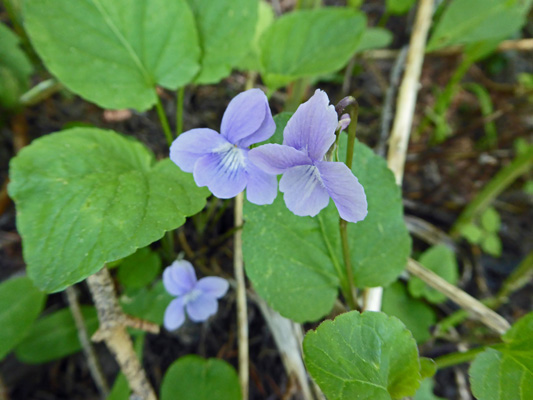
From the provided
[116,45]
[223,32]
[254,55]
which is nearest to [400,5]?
[254,55]

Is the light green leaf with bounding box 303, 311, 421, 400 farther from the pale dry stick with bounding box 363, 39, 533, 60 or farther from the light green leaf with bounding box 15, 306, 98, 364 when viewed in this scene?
the pale dry stick with bounding box 363, 39, 533, 60

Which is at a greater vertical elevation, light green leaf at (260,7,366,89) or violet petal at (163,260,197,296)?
light green leaf at (260,7,366,89)

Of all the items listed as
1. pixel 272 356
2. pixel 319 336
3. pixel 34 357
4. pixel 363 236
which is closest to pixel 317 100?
pixel 319 336

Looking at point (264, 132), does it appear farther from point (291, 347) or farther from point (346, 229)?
point (291, 347)

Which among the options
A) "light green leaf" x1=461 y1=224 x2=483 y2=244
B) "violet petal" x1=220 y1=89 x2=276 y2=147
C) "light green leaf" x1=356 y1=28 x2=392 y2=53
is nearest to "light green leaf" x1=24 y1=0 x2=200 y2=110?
"violet petal" x1=220 y1=89 x2=276 y2=147

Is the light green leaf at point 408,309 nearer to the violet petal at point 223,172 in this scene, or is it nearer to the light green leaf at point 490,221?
the light green leaf at point 490,221

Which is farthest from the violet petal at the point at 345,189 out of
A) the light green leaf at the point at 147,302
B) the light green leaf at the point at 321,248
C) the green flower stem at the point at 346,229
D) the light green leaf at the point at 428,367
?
the light green leaf at the point at 147,302
